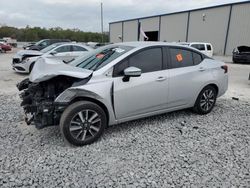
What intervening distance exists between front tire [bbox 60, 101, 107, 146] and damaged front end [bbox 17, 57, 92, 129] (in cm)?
15

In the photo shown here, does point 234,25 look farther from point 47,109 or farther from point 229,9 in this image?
point 47,109

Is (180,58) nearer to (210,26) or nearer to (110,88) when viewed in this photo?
(110,88)

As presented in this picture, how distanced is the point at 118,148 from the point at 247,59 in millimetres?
16566

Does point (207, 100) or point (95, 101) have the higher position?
point (95, 101)

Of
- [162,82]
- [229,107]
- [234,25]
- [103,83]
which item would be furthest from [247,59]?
[103,83]

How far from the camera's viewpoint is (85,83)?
3104 millimetres

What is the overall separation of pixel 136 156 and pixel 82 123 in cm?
94

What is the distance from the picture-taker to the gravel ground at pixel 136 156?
2.49 meters

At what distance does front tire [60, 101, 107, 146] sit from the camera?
3.03 metres

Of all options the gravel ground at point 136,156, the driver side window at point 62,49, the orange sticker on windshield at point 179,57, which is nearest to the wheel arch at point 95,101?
the gravel ground at point 136,156

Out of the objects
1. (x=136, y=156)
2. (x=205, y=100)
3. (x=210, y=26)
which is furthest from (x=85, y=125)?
(x=210, y=26)

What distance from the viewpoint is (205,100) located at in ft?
14.8

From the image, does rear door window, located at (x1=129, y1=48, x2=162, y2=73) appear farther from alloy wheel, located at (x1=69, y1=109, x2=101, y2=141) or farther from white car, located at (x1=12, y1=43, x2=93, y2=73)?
white car, located at (x1=12, y1=43, x2=93, y2=73)

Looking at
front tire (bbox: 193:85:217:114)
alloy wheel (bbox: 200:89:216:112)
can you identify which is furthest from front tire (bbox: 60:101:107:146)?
alloy wheel (bbox: 200:89:216:112)
